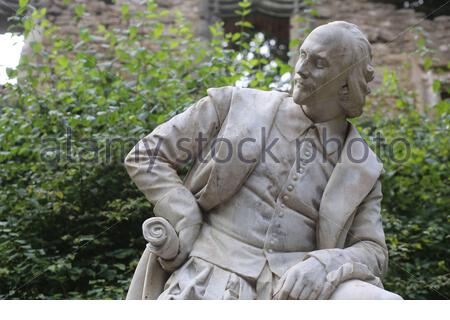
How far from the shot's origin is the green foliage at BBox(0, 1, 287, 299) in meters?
7.51

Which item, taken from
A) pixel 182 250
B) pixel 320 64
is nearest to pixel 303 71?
pixel 320 64

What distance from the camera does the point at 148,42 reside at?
1411 cm

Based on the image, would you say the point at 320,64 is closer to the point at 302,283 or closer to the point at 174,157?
the point at 174,157

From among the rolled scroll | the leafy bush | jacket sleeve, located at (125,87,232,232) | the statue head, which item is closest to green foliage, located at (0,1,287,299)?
the leafy bush

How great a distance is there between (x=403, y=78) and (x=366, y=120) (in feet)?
16.0

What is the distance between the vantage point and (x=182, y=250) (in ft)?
14.4

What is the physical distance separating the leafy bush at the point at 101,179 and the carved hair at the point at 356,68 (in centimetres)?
276

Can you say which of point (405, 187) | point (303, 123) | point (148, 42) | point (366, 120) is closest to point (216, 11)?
point (148, 42)

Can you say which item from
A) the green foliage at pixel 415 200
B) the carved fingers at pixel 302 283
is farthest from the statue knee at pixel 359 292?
the green foliage at pixel 415 200

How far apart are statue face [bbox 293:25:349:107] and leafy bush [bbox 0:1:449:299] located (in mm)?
2850

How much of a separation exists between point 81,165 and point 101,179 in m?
0.18

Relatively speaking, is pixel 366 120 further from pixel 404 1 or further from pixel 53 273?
pixel 404 1

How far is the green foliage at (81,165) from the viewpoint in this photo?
24.6 feet
